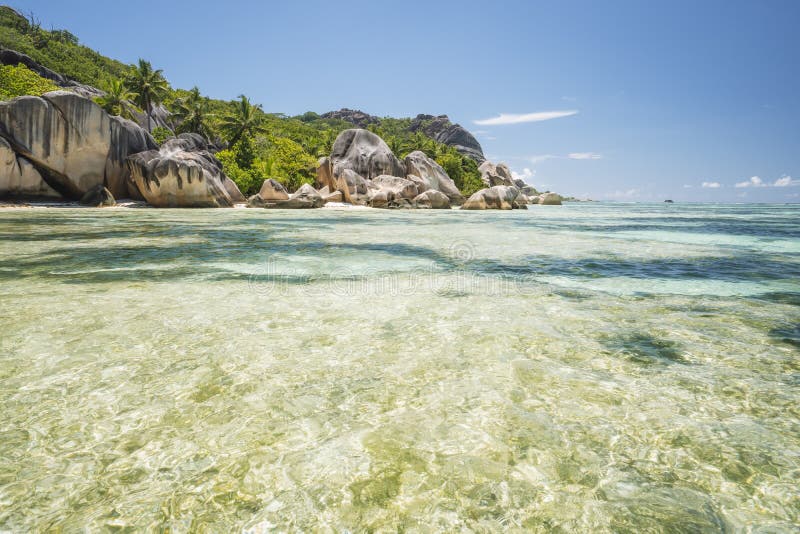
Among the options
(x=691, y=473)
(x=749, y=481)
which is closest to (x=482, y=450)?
(x=691, y=473)

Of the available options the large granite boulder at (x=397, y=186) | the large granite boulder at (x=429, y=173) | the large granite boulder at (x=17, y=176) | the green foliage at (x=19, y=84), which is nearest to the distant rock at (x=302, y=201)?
the large granite boulder at (x=397, y=186)

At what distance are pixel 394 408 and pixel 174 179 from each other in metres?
25.4

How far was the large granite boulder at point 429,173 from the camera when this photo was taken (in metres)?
40.3

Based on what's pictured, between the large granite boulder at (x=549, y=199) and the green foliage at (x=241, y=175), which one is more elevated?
the large granite boulder at (x=549, y=199)

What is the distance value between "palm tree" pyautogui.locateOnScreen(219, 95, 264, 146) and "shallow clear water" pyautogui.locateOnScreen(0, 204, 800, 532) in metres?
36.5

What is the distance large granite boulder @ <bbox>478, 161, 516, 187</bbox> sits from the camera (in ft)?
217

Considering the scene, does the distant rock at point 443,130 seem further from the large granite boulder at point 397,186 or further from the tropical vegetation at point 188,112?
the large granite boulder at point 397,186

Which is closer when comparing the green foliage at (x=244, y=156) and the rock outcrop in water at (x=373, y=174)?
the rock outcrop in water at (x=373, y=174)

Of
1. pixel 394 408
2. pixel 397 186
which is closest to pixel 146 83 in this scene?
pixel 397 186

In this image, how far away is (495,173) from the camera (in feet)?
219

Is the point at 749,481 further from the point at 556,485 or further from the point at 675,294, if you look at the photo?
the point at 675,294

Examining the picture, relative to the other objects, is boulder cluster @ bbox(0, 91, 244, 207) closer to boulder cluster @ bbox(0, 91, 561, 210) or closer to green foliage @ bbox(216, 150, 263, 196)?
boulder cluster @ bbox(0, 91, 561, 210)

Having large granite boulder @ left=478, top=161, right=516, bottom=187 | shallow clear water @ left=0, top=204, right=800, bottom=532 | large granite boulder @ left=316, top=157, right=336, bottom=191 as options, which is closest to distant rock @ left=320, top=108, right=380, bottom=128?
large granite boulder @ left=478, top=161, right=516, bottom=187

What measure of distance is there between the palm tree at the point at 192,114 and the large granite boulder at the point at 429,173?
72.1 ft
